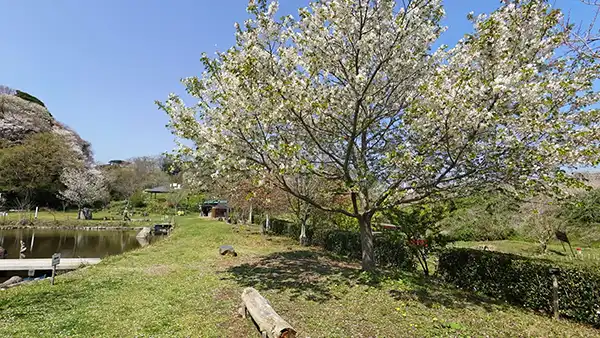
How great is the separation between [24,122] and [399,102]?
51778 mm

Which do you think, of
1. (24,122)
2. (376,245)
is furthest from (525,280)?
(24,122)

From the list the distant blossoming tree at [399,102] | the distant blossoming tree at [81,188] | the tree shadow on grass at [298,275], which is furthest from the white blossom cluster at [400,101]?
the distant blossoming tree at [81,188]

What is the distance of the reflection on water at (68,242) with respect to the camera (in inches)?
681

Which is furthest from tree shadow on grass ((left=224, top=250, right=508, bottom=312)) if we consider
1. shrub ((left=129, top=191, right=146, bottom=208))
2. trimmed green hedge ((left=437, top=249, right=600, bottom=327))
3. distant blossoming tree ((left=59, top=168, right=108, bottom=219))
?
shrub ((left=129, top=191, right=146, bottom=208))

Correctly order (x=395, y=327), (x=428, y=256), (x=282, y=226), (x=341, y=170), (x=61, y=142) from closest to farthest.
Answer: (x=395, y=327), (x=341, y=170), (x=428, y=256), (x=282, y=226), (x=61, y=142)

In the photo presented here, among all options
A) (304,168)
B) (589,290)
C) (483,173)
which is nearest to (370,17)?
(304,168)

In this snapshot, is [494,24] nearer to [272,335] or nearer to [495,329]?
[495,329]

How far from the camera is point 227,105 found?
6.98 metres

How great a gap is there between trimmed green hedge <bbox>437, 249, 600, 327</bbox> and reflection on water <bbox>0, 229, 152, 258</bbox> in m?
17.4

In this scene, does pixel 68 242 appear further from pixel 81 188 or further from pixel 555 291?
pixel 555 291

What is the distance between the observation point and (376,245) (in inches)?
428

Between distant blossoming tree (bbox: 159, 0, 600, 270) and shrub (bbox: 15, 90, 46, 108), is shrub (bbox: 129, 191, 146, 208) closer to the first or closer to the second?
shrub (bbox: 15, 90, 46, 108)

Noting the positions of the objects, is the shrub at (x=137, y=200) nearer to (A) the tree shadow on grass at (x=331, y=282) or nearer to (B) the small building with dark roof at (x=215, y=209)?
(B) the small building with dark roof at (x=215, y=209)

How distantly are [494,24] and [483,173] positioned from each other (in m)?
2.74
